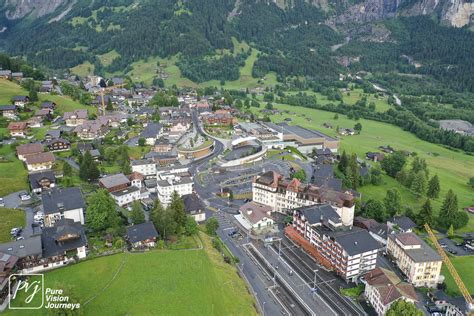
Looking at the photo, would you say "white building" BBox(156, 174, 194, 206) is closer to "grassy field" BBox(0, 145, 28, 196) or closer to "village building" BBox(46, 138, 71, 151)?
"grassy field" BBox(0, 145, 28, 196)

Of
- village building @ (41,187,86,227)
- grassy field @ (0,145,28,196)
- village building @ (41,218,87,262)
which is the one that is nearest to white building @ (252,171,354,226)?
village building @ (41,187,86,227)

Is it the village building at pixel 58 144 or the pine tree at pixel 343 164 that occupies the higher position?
the village building at pixel 58 144

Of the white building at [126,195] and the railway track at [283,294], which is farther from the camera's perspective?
the white building at [126,195]

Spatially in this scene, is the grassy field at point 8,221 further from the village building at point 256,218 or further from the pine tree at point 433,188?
the pine tree at point 433,188

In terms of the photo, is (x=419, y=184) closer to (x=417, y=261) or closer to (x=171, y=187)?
(x=417, y=261)

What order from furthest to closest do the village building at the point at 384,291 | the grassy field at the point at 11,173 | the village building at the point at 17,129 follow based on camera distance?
the village building at the point at 17,129
the grassy field at the point at 11,173
the village building at the point at 384,291

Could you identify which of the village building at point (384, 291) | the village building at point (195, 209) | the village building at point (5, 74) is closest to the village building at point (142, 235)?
the village building at point (195, 209)
